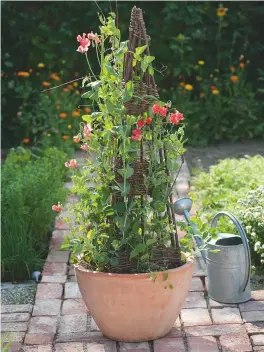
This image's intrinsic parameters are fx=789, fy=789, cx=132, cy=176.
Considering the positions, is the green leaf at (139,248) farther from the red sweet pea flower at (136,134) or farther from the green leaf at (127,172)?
the red sweet pea flower at (136,134)

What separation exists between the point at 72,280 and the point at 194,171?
2318 mm

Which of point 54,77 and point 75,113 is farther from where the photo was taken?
point 54,77

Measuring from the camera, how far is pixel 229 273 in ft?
13.6

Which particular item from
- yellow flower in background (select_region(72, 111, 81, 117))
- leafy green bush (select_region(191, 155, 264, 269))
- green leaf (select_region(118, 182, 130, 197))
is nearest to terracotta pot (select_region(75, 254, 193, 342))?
green leaf (select_region(118, 182, 130, 197))

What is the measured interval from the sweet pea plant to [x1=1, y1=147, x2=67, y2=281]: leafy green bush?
1159 mm

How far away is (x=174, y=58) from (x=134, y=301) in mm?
4930

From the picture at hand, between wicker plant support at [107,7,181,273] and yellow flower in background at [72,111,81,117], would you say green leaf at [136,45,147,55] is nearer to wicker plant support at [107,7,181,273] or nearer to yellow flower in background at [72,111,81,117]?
wicker plant support at [107,7,181,273]

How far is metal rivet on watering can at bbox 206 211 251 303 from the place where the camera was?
4.12 meters

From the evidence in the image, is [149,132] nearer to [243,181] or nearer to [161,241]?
[161,241]

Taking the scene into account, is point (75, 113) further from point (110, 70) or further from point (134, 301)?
point (134, 301)

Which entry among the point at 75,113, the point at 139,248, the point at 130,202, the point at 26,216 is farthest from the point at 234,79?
the point at 139,248

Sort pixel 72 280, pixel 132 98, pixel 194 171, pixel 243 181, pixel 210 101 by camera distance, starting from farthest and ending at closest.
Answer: pixel 210 101 < pixel 194 171 < pixel 243 181 < pixel 72 280 < pixel 132 98

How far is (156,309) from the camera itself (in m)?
3.66

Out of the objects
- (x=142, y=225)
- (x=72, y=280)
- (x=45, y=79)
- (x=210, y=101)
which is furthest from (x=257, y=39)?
A: (x=142, y=225)
